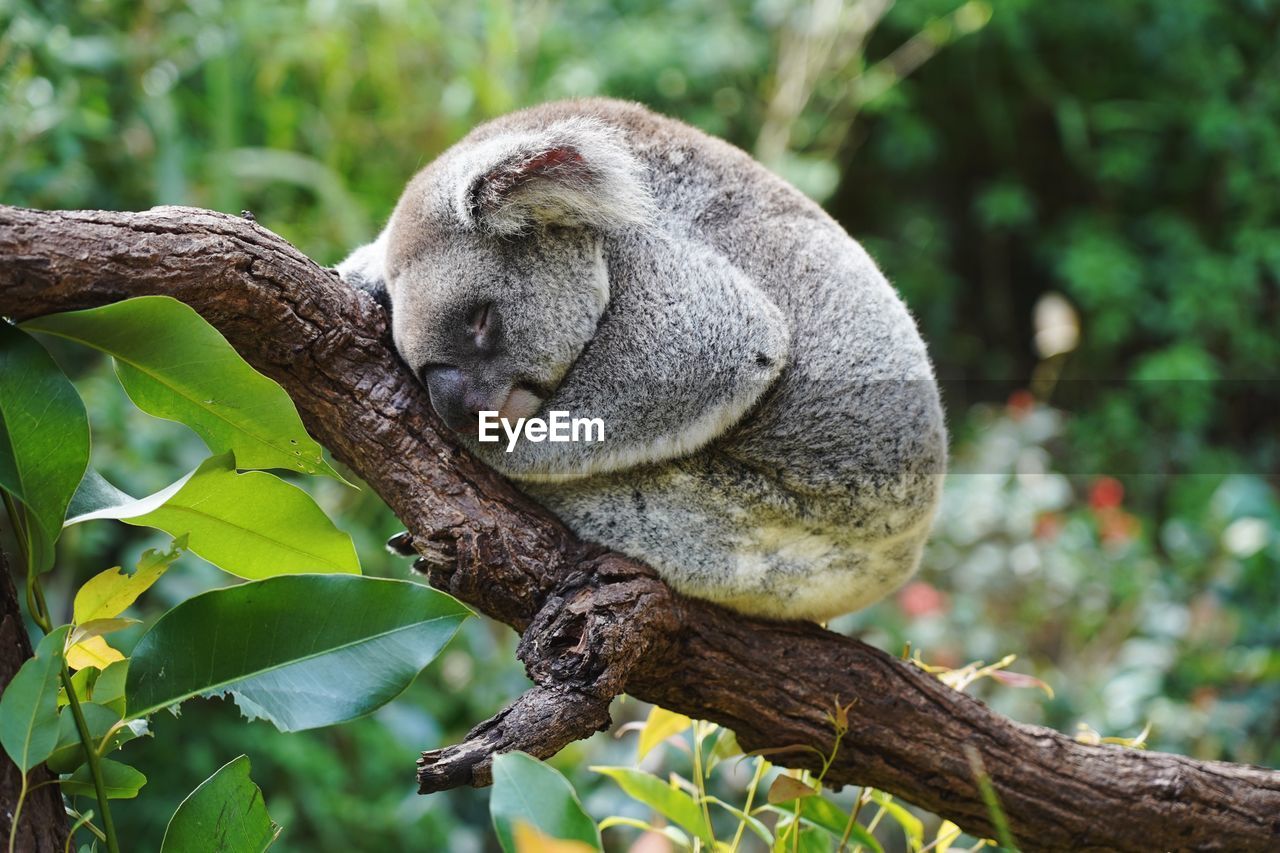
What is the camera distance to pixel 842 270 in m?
1.81

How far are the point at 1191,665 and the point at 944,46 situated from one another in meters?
3.54

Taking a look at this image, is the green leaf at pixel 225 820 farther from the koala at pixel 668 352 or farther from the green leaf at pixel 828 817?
the green leaf at pixel 828 817

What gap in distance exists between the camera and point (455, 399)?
5.05 feet

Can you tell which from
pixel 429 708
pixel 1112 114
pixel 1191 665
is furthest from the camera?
pixel 1112 114

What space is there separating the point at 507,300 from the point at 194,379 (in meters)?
0.54

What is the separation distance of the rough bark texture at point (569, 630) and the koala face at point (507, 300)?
0.30 feet

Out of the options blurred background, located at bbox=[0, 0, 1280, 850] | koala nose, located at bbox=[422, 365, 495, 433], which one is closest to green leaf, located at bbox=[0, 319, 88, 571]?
koala nose, located at bbox=[422, 365, 495, 433]

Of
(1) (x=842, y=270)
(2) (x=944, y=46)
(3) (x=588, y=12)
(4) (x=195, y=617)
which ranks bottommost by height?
(4) (x=195, y=617)

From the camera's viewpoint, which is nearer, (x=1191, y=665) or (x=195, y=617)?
(x=195, y=617)

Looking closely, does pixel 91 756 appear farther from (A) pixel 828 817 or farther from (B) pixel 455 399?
(A) pixel 828 817

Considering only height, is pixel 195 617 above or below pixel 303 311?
below

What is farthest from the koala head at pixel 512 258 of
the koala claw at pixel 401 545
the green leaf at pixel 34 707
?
the green leaf at pixel 34 707

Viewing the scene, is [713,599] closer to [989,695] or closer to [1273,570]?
[989,695]

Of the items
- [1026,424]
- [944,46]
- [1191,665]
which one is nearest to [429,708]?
[1191,665]
